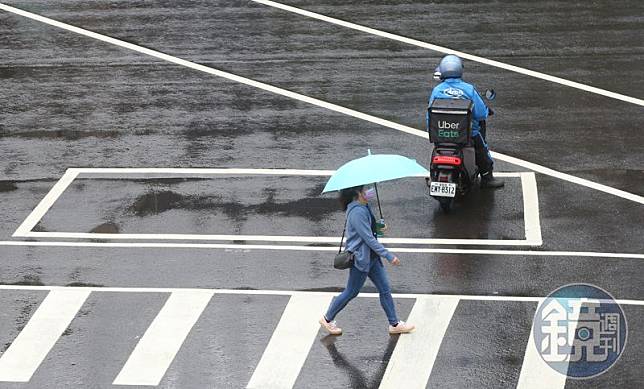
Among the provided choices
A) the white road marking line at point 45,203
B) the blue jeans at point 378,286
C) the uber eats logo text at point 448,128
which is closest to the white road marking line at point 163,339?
the blue jeans at point 378,286

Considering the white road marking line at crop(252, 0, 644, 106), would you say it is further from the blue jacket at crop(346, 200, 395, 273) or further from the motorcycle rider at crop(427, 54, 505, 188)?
the blue jacket at crop(346, 200, 395, 273)

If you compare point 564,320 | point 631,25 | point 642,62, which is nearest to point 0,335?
point 564,320

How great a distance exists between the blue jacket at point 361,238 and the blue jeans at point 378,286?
109 millimetres

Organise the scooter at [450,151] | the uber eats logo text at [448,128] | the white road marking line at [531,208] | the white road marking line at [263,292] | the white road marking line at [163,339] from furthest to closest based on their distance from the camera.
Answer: the uber eats logo text at [448,128]
the scooter at [450,151]
the white road marking line at [531,208]
the white road marking line at [263,292]
the white road marking line at [163,339]

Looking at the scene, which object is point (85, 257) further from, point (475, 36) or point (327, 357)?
point (475, 36)

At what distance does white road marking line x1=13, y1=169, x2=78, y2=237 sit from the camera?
17.0m

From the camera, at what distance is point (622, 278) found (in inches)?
584

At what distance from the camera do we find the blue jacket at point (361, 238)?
13.2m

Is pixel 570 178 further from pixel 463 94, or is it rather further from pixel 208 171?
pixel 208 171

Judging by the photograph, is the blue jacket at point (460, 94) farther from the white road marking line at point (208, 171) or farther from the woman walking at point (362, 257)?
the woman walking at point (362, 257)

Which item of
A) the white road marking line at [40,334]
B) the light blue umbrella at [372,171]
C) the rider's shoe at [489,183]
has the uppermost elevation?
the light blue umbrella at [372,171]

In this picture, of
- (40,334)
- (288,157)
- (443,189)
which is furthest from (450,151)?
(40,334)

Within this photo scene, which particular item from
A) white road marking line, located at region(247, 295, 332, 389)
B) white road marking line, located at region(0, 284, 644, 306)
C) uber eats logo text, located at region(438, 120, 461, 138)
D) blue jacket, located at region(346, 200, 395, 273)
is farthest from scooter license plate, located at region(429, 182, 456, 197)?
blue jacket, located at region(346, 200, 395, 273)

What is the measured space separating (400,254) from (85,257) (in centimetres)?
399
